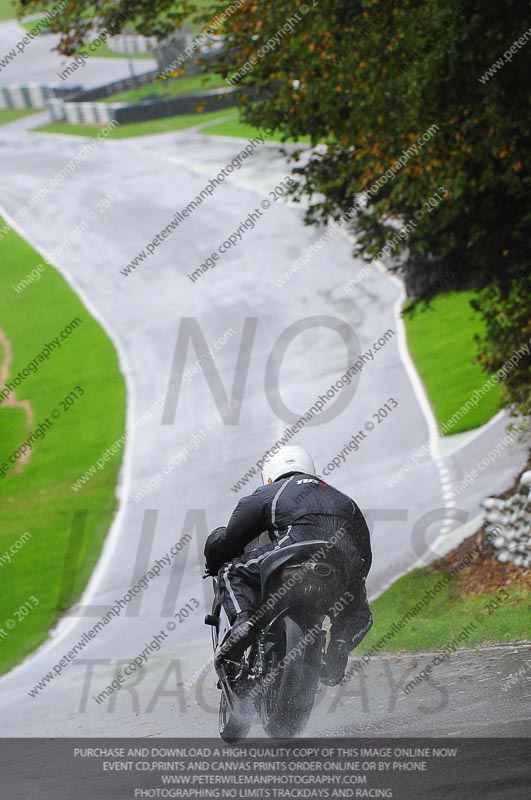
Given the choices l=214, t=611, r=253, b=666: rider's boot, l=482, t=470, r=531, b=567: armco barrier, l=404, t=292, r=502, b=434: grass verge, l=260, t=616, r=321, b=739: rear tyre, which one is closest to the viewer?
l=260, t=616, r=321, b=739: rear tyre

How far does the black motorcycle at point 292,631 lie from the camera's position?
5.99 m

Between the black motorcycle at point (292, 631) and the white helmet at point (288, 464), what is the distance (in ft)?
1.97

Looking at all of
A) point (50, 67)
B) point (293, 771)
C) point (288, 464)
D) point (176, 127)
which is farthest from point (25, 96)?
point (293, 771)

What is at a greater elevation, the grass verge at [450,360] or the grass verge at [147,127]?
the grass verge at [450,360]

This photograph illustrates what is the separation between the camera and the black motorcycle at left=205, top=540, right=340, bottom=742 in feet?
19.6

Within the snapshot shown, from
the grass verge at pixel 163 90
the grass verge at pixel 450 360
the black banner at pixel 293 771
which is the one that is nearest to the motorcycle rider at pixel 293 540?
the black banner at pixel 293 771

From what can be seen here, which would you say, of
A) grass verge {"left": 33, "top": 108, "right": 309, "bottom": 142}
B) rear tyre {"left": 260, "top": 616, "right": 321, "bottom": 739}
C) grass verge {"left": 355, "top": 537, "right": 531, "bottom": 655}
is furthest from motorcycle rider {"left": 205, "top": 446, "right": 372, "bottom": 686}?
grass verge {"left": 33, "top": 108, "right": 309, "bottom": 142}

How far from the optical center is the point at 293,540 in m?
6.22

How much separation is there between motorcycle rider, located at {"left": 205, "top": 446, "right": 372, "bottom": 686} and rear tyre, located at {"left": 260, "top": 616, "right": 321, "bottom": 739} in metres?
0.35

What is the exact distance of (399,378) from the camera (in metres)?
24.5

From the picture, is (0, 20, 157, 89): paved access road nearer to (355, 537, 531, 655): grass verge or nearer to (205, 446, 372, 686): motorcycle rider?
(355, 537, 531, 655): grass verge

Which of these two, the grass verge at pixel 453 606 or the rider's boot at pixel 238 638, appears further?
the grass verge at pixel 453 606

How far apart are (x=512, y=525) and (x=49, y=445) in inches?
603

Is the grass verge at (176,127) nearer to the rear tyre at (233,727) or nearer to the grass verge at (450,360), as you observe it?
the grass verge at (450,360)
